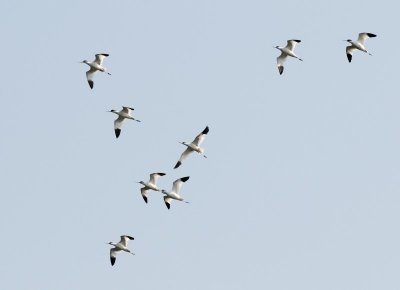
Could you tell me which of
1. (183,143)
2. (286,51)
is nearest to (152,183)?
(183,143)

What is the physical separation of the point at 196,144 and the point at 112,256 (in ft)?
35.2

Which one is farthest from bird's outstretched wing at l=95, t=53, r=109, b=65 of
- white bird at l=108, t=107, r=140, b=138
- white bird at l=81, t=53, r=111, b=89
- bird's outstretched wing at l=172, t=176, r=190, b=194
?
bird's outstretched wing at l=172, t=176, r=190, b=194

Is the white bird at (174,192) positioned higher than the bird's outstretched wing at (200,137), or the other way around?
the bird's outstretched wing at (200,137)

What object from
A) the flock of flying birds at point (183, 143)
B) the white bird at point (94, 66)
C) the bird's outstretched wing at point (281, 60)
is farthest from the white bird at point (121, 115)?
the bird's outstretched wing at point (281, 60)

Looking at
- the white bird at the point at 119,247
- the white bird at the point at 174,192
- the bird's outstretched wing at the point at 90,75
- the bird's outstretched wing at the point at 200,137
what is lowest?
the white bird at the point at 119,247

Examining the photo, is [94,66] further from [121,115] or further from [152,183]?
[152,183]

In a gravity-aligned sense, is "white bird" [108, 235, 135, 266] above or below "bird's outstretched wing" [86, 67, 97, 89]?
below

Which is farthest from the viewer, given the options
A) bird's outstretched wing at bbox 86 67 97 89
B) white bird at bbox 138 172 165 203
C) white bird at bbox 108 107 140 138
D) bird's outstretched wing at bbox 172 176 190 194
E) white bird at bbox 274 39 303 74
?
bird's outstretched wing at bbox 86 67 97 89

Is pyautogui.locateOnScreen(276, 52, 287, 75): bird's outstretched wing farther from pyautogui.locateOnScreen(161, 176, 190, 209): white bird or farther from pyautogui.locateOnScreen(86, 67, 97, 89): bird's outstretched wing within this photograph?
pyautogui.locateOnScreen(86, 67, 97, 89): bird's outstretched wing

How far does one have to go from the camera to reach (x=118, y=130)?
241 ft

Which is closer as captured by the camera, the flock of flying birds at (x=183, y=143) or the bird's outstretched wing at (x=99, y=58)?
the flock of flying birds at (x=183, y=143)

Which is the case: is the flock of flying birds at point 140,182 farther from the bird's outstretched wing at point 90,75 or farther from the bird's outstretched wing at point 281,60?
the bird's outstretched wing at point 281,60

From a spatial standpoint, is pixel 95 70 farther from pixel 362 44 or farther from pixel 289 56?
pixel 362 44

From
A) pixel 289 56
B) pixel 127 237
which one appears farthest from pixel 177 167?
pixel 289 56
